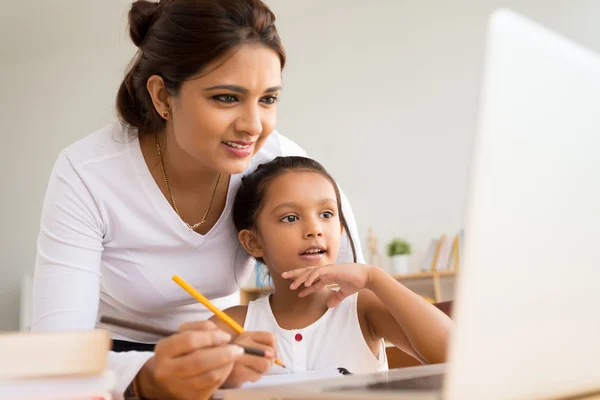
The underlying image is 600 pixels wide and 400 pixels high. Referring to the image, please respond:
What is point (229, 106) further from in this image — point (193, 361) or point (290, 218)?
point (193, 361)

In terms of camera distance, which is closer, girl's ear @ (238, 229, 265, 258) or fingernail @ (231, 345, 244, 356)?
fingernail @ (231, 345, 244, 356)

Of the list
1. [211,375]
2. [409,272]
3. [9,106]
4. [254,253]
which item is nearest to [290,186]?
[254,253]

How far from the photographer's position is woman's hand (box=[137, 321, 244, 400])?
759 mm

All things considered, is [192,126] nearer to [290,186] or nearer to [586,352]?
[290,186]

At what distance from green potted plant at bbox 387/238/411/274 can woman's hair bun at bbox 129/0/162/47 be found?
3.77 m

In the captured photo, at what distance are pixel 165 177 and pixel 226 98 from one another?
12.4 inches

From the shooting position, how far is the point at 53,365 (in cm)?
49

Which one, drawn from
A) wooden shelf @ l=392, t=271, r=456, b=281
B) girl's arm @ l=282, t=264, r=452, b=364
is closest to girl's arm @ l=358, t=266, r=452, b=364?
girl's arm @ l=282, t=264, r=452, b=364

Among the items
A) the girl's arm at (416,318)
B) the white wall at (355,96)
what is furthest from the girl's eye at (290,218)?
the white wall at (355,96)

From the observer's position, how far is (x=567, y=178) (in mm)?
509

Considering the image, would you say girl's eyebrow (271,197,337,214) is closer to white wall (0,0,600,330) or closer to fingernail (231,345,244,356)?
fingernail (231,345,244,356)

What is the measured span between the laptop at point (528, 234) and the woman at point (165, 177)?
883 millimetres

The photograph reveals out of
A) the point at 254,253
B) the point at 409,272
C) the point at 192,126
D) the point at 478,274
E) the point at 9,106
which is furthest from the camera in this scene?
the point at 9,106

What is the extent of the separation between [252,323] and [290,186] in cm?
34
